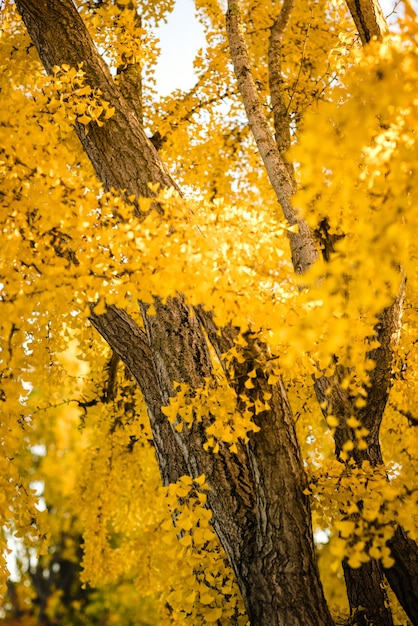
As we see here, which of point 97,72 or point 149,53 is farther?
point 149,53

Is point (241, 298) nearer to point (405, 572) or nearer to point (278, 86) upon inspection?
point (405, 572)

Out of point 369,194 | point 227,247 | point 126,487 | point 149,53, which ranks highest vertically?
point 149,53

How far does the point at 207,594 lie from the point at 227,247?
2.08 meters

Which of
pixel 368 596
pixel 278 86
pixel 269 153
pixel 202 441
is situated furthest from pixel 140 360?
pixel 278 86

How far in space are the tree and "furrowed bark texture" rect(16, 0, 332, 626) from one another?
1cm

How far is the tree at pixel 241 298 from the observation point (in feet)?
5.51

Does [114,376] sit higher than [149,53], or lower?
lower

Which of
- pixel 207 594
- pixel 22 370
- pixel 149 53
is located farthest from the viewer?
pixel 149 53

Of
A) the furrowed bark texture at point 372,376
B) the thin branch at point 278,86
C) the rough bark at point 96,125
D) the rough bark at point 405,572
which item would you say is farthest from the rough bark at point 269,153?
the rough bark at point 405,572

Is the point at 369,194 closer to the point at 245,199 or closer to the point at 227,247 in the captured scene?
the point at 227,247

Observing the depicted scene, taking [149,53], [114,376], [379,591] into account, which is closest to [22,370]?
[379,591]

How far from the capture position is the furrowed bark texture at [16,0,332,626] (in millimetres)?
2725

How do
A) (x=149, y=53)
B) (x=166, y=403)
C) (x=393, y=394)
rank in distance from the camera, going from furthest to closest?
(x=149, y=53) < (x=393, y=394) < (x=166, y=403)

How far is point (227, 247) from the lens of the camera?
2.19 metres
